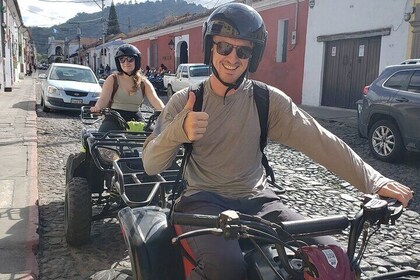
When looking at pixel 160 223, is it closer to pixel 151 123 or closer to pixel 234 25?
pixel 234 25

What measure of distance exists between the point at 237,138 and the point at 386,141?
6.25 m

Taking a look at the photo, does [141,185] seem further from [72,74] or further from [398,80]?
[72,74]

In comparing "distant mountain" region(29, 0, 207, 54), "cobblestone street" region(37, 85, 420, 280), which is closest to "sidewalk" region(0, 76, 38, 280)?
"cobblestone street" region(37, 85, 420, 280)

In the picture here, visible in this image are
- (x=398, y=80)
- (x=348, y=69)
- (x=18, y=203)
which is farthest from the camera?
(x=348, y=69)

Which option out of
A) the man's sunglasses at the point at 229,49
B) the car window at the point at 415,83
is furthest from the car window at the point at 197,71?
the man's sunglasses at the point at 229,49

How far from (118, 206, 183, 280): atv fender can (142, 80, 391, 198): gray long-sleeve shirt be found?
0.28 metres

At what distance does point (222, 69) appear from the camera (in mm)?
2344

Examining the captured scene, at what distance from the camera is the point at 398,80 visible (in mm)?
7832

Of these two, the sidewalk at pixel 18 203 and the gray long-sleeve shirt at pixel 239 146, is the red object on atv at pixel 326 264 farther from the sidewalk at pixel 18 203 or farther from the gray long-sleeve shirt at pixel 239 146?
the sidewalk at pixel 18 203

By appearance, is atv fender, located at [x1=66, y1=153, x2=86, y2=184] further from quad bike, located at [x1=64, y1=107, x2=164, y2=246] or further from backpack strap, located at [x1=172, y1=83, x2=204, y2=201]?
backpack strap, located at [x1=172, y1=83, x2=204, y2=201]

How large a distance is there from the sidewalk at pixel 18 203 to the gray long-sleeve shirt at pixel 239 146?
191 cm

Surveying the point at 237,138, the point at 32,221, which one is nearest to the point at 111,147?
the point at 32,221

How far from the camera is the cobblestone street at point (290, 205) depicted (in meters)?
3.75

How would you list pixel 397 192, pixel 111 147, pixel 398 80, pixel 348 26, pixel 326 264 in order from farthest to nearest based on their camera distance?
pixel 348 26
pixel 398 80
pixel 111 147
pixel 397 192
pixel 326 264
